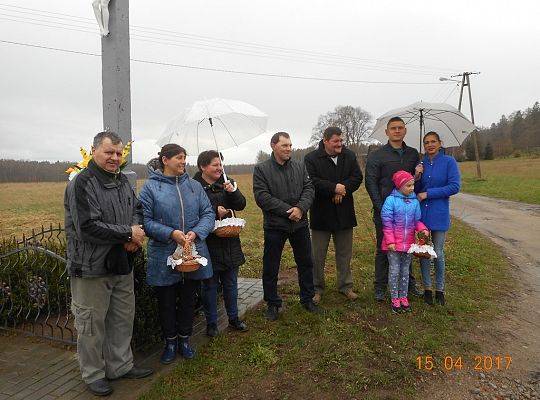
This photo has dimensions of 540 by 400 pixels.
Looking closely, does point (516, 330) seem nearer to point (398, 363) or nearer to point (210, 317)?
point (398, 363)

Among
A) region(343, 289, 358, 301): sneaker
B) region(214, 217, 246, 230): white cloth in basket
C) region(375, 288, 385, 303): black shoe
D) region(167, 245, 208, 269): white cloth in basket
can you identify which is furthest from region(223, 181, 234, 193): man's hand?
region(375, 288, 385, 303): black shoe

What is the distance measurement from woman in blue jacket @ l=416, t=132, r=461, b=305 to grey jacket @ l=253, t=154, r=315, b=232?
4.65ft

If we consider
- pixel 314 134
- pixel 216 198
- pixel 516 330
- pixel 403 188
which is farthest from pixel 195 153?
pixel 314 134

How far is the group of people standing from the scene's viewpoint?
3.26m

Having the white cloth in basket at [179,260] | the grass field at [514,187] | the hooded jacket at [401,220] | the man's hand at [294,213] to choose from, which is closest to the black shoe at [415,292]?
the hooded jacket at [401,220]

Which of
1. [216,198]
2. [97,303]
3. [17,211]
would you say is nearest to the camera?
[97,303]

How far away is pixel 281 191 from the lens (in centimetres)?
464

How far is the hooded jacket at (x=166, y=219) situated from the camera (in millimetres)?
3709

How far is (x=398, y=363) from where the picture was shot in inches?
146

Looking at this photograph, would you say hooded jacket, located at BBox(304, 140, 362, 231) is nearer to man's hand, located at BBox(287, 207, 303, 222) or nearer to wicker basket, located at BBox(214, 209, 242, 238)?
man's hand, located at BBox(287, 207, 303, 222)

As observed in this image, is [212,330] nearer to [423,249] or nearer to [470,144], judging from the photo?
[423,249]

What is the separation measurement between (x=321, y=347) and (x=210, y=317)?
1.22 metres

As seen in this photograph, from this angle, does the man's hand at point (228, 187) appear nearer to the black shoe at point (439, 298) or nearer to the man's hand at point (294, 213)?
the man's hand at point (294, 213)

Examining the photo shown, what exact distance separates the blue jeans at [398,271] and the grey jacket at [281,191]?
3.76 feet
